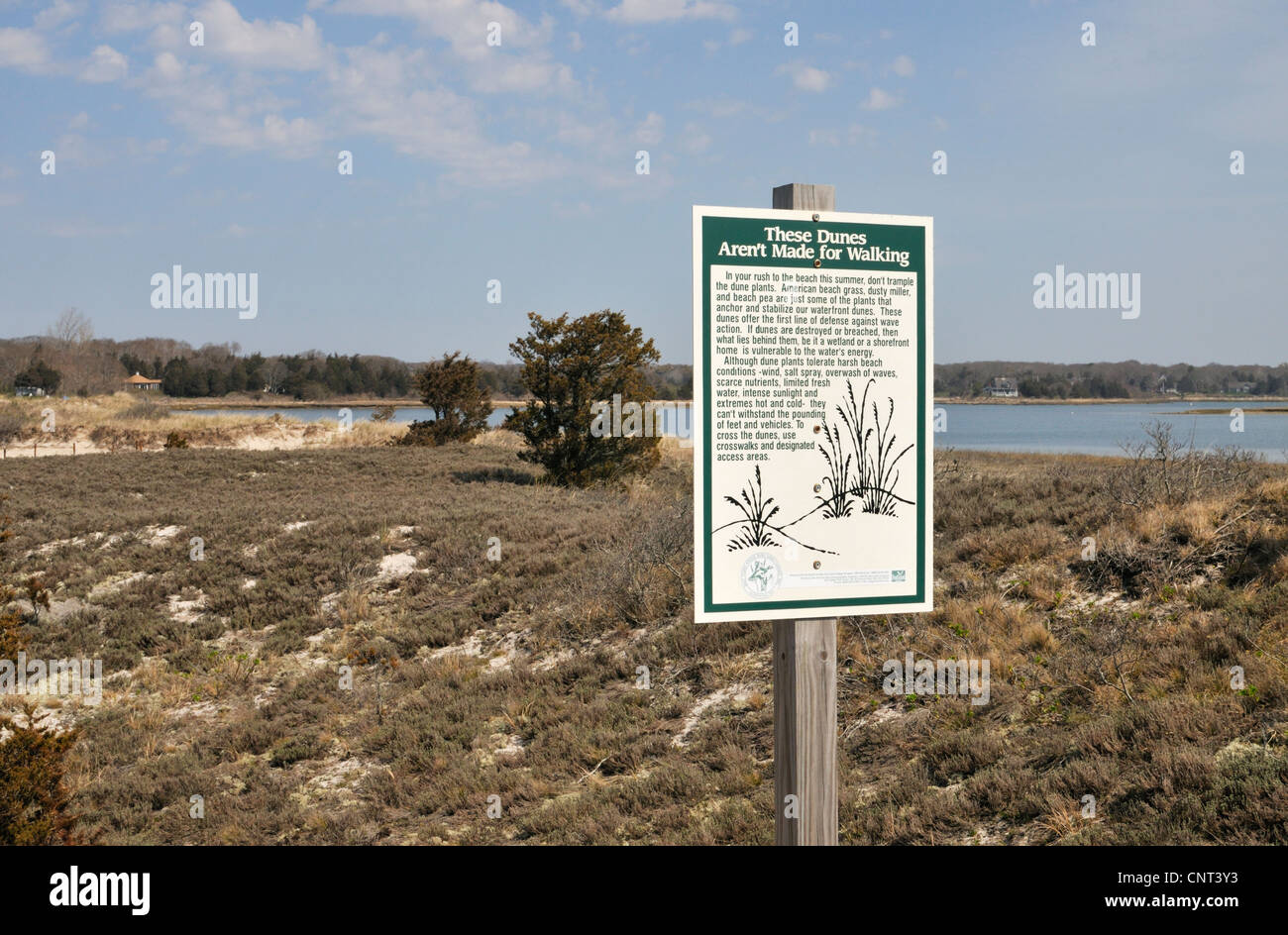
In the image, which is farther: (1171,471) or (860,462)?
(1171,471)

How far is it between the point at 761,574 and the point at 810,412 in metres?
0.73

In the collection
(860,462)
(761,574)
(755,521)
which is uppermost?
(860,462)

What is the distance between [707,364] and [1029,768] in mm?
3905

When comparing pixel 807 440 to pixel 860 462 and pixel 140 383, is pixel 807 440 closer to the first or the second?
pixel 860 462

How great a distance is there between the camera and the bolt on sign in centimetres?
360

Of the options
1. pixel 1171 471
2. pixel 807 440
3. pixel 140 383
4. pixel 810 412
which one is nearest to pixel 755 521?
pixel 807 440

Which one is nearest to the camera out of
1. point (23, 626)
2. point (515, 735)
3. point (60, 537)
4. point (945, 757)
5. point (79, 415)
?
point (945, 757)

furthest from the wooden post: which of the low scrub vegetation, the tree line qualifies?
the tree line

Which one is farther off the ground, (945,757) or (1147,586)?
(1147,586)

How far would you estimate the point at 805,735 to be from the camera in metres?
3.68

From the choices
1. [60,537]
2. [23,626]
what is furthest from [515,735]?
[60,537]

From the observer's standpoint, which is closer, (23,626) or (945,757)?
(945,757)

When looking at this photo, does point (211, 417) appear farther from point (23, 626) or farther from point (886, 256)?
point (886, 256)

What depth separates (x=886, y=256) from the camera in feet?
12.7
